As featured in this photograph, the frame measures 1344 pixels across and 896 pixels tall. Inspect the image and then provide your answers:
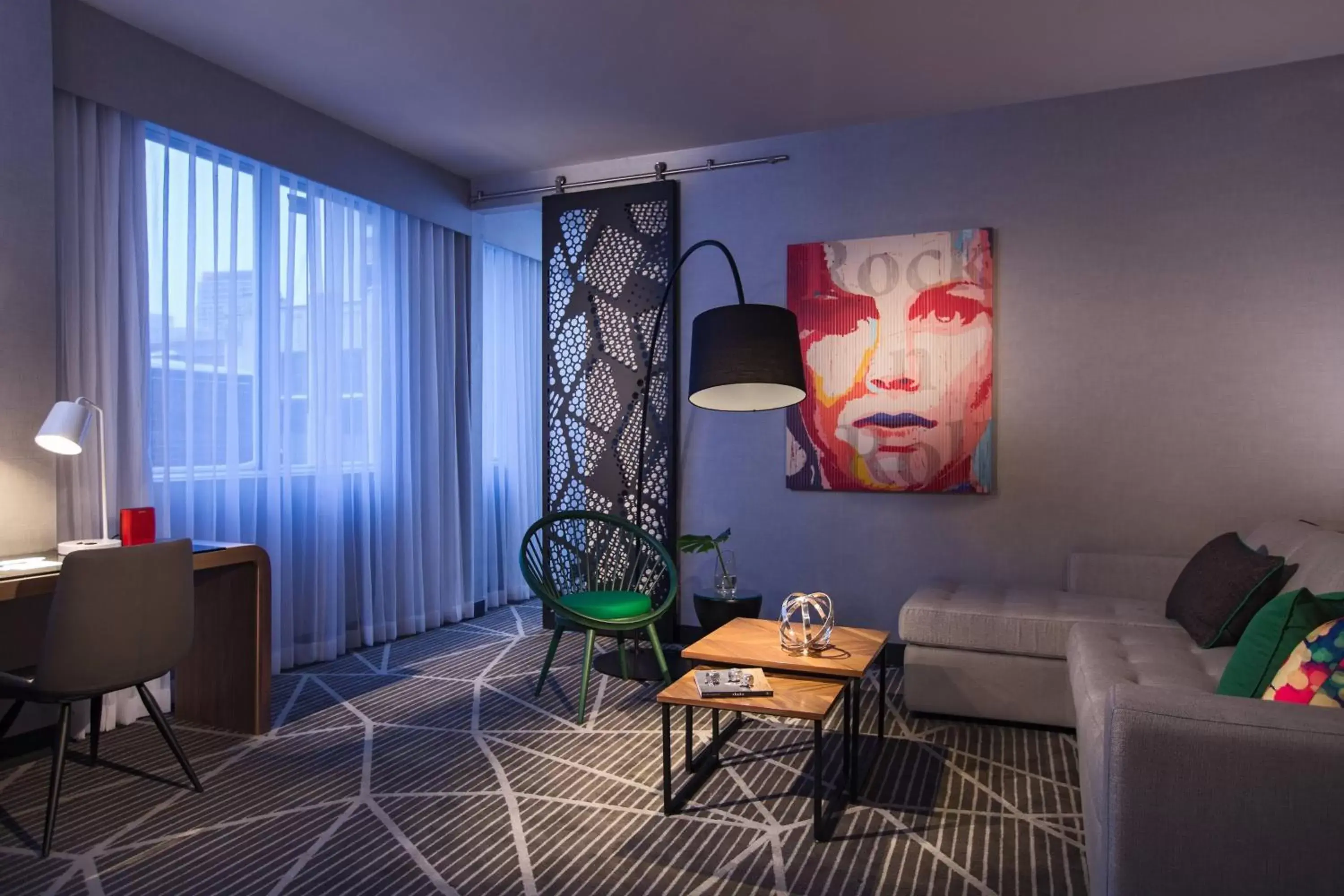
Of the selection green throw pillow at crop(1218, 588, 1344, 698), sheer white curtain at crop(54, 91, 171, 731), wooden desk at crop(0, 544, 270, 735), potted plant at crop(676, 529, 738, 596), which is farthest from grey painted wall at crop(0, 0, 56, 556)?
green throw pillow at crop(1218, 588, 1344, 698)

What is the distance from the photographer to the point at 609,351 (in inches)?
195

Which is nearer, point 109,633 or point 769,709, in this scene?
point 769,709

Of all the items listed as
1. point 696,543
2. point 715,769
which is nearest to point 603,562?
point 696,543

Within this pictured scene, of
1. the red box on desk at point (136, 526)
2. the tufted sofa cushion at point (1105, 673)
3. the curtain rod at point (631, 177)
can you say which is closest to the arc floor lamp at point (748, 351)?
the tufted sofa cushion at point (1105, 673)

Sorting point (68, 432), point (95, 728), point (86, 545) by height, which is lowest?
point (95, 728)

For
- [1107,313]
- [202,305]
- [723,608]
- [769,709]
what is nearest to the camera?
[769,709]

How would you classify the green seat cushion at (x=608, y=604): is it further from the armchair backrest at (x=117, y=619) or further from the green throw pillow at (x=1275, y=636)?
the green throw pillow at (x=1275, y=636)

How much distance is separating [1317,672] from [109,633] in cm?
307

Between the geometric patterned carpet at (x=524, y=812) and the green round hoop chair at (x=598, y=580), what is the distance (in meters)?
0.33

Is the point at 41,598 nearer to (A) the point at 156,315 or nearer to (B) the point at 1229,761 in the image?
(A) the point at 156,315

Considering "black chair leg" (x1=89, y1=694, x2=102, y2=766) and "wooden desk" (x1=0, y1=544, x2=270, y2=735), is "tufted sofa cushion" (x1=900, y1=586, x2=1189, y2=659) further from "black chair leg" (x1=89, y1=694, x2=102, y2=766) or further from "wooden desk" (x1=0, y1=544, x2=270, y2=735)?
"black chair leg" (x1=89, y1=694, x2=102, y2=766)

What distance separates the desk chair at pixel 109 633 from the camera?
7.88ft

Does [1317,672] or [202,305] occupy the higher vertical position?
[202,305]

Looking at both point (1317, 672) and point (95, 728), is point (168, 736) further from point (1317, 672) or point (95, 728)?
point (1317, 672)
